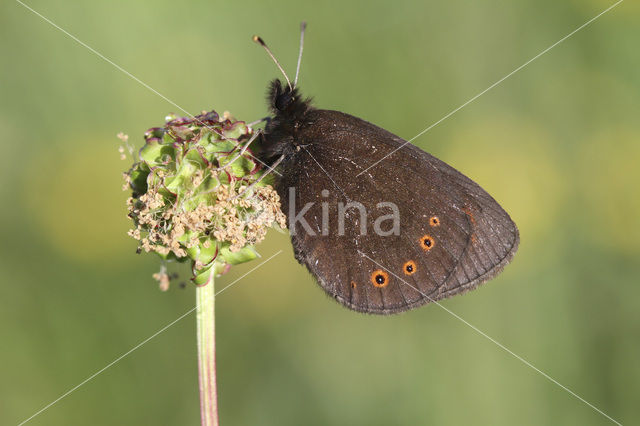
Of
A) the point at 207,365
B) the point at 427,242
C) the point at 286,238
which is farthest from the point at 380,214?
the point at 286,238

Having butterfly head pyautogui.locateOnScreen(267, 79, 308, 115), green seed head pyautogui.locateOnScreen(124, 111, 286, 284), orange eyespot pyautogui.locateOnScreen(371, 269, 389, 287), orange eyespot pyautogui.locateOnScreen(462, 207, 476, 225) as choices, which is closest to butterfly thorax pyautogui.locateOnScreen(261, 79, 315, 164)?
butterfly head pyautogui.locateOnScreen(267, 79, 308, 115)

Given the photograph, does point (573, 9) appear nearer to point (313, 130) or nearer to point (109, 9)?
point (313, 130)

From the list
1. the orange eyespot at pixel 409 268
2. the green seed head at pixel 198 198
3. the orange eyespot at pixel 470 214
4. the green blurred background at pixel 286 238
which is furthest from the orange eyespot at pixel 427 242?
the green blurred background at pixel 286 238

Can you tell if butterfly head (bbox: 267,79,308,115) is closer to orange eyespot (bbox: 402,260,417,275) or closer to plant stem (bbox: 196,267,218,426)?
orange eyespot (bbox: 402,260,417,275)

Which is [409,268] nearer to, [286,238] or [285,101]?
[285,101]

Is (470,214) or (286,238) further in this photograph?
(286,238)
